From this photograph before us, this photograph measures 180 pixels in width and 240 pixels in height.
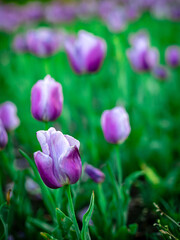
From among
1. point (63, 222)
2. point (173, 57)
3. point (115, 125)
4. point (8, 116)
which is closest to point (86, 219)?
point (63, 222)

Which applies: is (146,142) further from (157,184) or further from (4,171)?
(4,171)

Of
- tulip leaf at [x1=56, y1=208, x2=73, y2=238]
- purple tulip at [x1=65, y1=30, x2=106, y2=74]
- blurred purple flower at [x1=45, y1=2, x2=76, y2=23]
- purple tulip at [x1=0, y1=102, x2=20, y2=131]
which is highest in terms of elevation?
blurred purple flower at [x1=45, y1=2, x2=76, y2=23]

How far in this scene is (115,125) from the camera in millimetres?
930

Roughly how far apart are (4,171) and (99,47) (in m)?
0.90

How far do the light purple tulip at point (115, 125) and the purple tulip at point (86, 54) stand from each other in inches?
19.6

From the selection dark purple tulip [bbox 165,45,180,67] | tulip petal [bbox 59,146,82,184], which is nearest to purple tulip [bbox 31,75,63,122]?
tulip petal [bbox 59,146,82,184]

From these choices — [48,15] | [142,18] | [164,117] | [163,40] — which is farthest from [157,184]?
[142,18]

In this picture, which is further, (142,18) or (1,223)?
(142,18)

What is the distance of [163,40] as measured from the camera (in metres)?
3.72

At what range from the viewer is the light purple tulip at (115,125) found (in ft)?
3.04

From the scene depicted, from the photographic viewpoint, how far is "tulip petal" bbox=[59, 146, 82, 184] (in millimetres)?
685

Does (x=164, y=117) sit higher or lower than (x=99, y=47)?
lower

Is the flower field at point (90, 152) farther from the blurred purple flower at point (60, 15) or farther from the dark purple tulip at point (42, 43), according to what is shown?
the blurred purple flower at point (60, 15)

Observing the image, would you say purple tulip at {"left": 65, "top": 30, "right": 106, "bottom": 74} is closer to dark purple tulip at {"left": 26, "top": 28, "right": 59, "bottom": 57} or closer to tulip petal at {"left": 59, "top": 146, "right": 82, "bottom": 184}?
dark purple tulip at {"left": 26, "top": 28, "right": 59, "bottom": 57}
